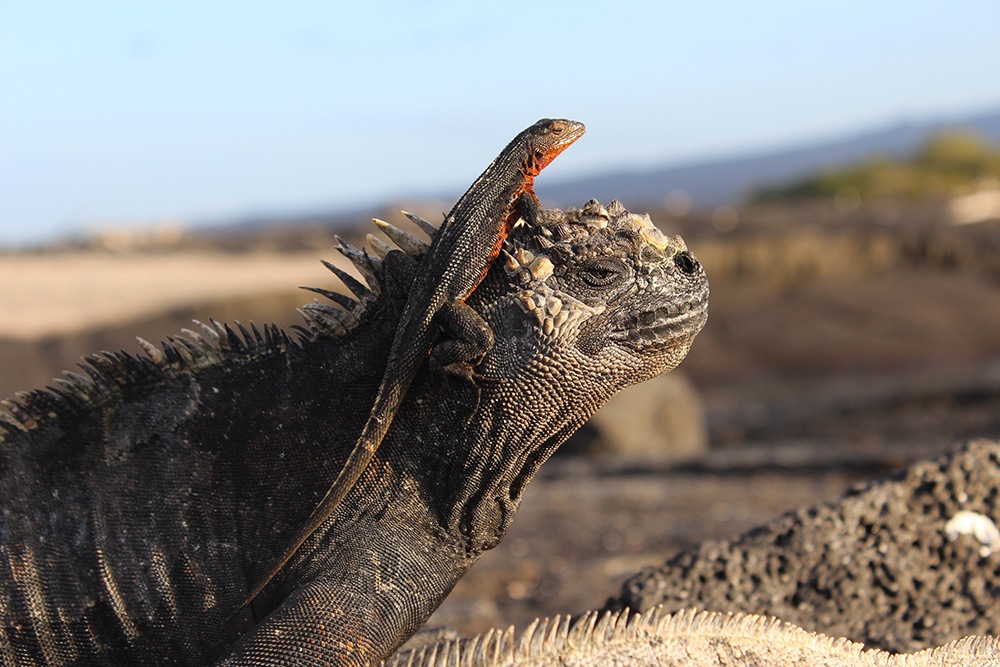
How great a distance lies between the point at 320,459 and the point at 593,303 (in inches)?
35.6

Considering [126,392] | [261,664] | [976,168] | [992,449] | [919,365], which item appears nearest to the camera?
[261,664]

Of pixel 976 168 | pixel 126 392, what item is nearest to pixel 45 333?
pixel 126 392

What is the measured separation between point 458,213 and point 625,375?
2.18ft

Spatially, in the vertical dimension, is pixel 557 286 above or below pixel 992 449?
above

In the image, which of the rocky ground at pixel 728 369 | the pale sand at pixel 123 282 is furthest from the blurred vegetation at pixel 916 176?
the pale sand at pixel 123 282

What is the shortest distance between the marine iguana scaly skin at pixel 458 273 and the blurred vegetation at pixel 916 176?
169 feet

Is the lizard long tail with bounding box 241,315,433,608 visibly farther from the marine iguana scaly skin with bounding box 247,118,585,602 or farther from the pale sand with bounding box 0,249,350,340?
the pale sand with bounding box 0,249,350,340

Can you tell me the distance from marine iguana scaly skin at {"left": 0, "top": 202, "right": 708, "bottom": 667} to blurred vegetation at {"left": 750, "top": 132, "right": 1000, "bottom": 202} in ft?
169

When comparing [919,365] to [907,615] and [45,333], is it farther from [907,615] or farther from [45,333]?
[907,615]

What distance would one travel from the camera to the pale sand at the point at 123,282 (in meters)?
27.7

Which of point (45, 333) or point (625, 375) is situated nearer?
point (625, 375)

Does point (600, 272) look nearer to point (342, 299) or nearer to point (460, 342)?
point (460, 342)

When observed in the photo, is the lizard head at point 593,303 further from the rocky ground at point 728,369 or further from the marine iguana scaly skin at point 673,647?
the rocky ground at point 728,369

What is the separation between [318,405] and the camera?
11.0 feet
